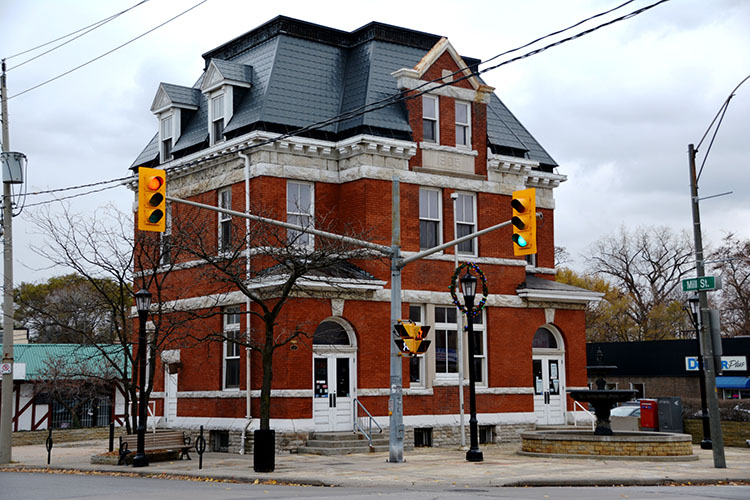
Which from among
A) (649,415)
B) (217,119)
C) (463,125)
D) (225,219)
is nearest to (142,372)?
(225,219)

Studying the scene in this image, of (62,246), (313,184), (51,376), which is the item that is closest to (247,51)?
(313,184)

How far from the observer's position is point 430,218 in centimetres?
3066

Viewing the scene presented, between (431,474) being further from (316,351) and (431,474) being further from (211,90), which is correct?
(211,90)

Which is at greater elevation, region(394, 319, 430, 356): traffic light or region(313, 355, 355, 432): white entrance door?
region(394, 319, 430, 356): traffic light

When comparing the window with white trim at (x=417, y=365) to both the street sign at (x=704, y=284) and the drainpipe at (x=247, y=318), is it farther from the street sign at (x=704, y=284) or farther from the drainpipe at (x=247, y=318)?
the street sign at (x=704, y=284)

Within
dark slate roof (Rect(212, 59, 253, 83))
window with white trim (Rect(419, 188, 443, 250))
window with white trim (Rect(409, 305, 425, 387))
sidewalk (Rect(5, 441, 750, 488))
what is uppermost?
dark slate roof (Rect(212, 59, 253, 83))

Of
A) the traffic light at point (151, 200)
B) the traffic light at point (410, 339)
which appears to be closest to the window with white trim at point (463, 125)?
the traffic light at point (410, 339)

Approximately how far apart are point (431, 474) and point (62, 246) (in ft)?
47.0

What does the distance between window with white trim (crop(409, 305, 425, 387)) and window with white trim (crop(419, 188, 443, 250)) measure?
2.09m

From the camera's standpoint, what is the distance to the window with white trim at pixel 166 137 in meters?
33.2

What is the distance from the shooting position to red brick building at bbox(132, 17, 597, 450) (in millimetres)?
28156

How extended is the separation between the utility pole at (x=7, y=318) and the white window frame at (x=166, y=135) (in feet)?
19.6

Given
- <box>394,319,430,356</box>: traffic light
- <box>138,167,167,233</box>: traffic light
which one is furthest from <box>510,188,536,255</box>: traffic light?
<box>138,167,167,233</box>: traffic light

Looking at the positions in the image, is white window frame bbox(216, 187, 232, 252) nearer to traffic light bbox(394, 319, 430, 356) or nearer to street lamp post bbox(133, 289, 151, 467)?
street lamp post bbox(133, 289, 151, 467)
